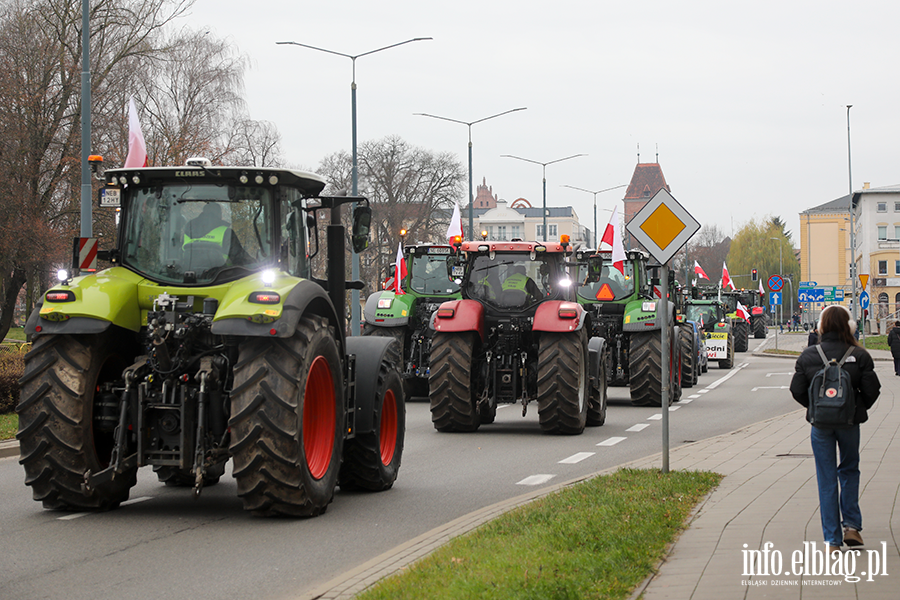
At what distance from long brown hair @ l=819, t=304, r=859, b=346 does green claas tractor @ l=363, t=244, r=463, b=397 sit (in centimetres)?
1261

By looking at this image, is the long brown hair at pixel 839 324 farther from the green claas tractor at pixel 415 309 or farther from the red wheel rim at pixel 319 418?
the green claas tractor at pixel 415 309

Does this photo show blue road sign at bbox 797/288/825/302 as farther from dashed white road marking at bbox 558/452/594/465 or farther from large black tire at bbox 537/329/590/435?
dashed white road marking at bbox 558/452/594/465

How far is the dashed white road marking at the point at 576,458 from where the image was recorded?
12328 mm

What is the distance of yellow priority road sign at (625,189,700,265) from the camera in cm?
1113

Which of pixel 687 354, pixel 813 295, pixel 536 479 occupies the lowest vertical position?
pixel 536 479

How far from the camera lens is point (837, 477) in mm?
6871

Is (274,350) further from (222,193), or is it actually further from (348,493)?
(348,493)

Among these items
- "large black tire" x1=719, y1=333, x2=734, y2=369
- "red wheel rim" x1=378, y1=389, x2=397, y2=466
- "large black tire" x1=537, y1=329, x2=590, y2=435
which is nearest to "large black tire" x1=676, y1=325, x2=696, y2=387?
"large black tire" x1=719, y1=333, x2=734, y2=369

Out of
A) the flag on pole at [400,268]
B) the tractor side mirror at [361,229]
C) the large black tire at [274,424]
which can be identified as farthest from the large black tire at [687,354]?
the large black tire at [274,424]

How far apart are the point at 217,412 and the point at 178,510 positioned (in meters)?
1.16

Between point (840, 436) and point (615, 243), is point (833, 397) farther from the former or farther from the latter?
point (615, 243)

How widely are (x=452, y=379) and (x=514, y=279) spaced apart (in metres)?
1.98

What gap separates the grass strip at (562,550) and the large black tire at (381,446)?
5.15 ft

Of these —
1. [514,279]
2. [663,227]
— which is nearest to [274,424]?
[663,227]
